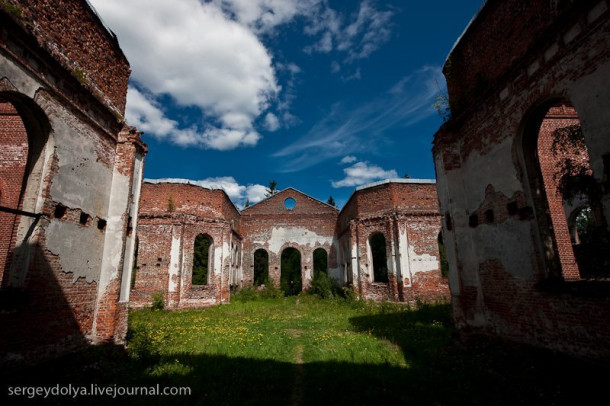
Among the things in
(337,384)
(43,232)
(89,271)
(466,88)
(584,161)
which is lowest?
(337,384)

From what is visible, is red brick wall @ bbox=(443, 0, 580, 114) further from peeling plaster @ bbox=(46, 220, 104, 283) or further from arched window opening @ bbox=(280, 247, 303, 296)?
arched window opening @ bbox=(280, 247, 303, 296)

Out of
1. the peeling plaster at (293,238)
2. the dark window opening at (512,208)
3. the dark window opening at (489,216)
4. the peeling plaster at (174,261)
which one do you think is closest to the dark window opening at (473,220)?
the dark window opening at (489,216)

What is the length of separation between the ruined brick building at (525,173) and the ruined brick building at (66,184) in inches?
319

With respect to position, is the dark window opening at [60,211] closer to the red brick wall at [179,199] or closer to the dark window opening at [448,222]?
the dark window opening at [448,222]

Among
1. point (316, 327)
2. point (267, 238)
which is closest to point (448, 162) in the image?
point (316, 327)

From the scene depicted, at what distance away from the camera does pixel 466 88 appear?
8.49m

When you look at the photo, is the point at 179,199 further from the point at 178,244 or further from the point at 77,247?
the point at 77,247

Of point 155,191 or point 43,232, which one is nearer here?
point 43,232

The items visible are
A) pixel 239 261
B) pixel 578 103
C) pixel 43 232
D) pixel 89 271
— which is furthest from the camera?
pixel 239 261

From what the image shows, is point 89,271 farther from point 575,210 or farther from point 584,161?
point 575,210

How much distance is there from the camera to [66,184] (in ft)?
21.4

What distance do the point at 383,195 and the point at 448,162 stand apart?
32.2ft

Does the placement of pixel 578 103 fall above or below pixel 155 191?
below

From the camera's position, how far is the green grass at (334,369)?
4.91 meters
